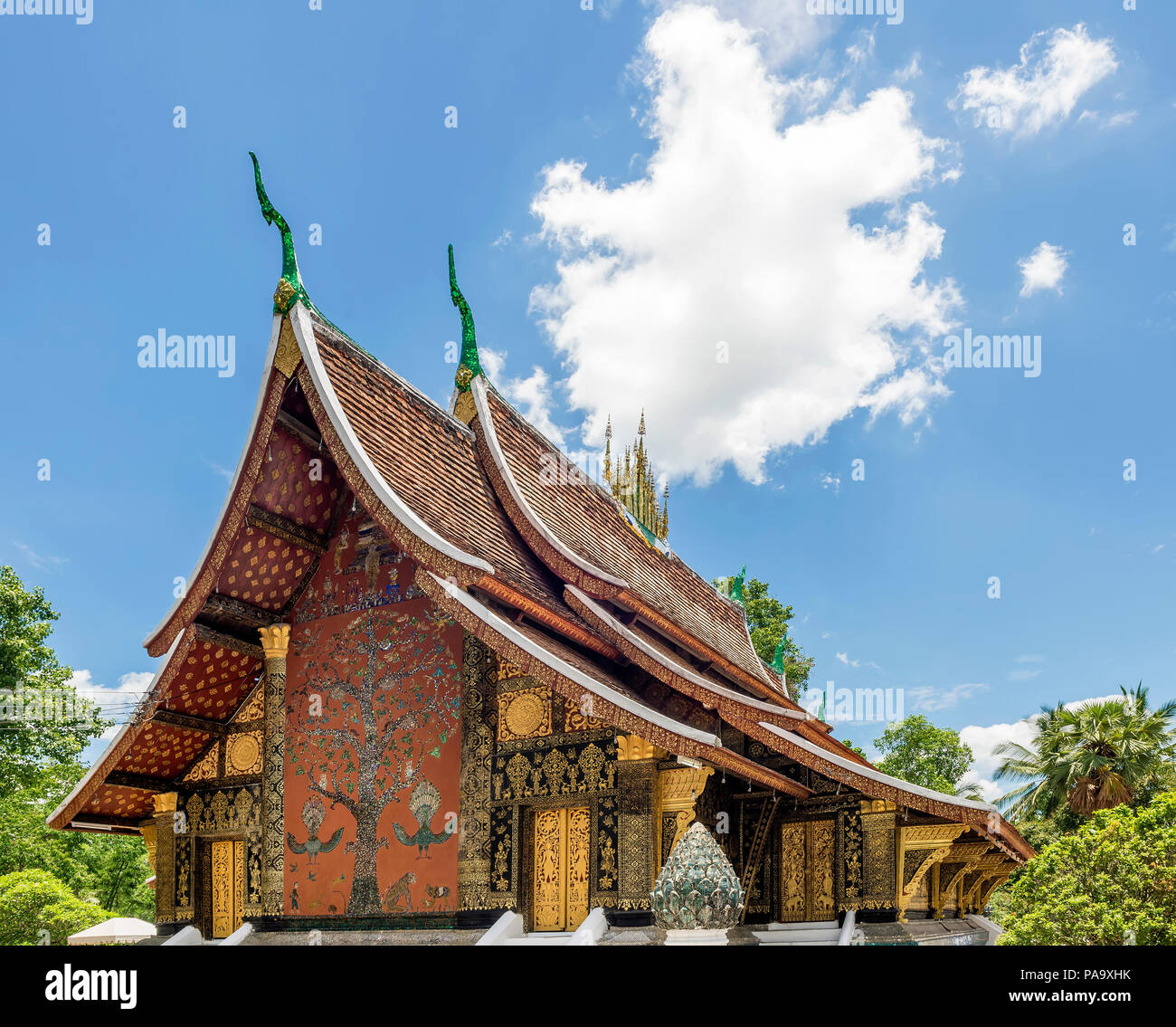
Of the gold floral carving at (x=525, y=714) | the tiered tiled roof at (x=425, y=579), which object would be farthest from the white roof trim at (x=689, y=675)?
the gold floral carving at (x=525, y=714)

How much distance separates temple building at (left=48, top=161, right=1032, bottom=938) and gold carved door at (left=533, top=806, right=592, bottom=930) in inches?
0.8

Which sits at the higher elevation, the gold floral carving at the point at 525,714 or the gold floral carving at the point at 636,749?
the gold floral carving at the point at 525,714

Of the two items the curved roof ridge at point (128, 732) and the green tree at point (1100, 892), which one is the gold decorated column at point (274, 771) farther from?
the green tree at point (1100, 892)

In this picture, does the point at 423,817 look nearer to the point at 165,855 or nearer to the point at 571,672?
the point at 571,672

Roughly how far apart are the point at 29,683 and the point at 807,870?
705 inches

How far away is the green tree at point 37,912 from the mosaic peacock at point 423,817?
6.80 m

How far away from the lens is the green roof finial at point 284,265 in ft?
29.7

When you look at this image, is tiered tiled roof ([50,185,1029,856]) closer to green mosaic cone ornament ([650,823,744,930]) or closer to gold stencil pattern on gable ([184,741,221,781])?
gold stencil pattern on gable ([184,741,221,781])

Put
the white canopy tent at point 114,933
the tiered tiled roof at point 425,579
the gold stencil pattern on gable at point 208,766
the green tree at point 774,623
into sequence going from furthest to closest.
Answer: the green tree at point 774,623 → the white canopy tent at point 114,933 → the gold stencil pattern on gable at point 208,766 → the tiered tiled roof at point 425,579

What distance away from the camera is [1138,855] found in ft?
29.7
